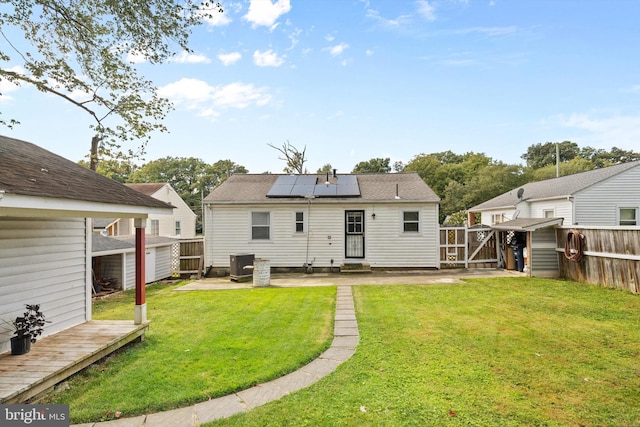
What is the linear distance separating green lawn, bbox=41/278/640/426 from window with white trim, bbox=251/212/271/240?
5.51m

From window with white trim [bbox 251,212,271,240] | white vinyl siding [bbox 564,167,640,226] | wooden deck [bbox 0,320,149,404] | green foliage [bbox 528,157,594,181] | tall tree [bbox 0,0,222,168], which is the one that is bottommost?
wooden deck [bbox 0,320,149,404]

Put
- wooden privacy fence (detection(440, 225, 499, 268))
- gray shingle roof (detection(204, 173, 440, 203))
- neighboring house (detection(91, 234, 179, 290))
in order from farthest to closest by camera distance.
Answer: wooden privacy fence (detection(440, 225, 499, 268)) → gray shingle roof (detection(204, 173, 440, 203)) → neighboring house (detection(91, 234, 179, 290))

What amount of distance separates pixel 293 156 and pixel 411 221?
66.2 ft

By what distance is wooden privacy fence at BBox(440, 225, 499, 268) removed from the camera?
12.8 meters

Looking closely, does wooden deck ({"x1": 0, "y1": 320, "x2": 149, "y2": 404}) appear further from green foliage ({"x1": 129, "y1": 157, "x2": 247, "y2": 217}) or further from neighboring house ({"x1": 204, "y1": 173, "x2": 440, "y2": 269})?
green foliage ({"x1": 129, "y1": 157, "x2": 247, "y2": 217})

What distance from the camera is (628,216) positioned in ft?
45.6

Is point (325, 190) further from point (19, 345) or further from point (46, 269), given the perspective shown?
point (19, 345)

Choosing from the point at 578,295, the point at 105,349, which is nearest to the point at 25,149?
the point at 105,349

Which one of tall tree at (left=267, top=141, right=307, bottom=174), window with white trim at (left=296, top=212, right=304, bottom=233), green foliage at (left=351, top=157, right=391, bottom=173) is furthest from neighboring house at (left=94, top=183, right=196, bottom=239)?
green foliage at (left=351, top=157, right=391, bottom=173)

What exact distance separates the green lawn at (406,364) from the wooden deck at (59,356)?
207mm

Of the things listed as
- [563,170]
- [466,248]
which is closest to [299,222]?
[466,248]

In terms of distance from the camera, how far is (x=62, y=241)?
535cm

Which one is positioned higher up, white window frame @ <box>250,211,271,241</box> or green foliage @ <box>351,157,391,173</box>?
green foliage @ <box>351,157,391,173</box>

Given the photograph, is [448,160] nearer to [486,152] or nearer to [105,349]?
[486,152]
